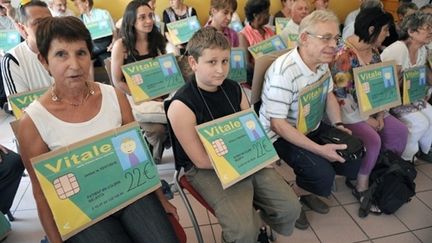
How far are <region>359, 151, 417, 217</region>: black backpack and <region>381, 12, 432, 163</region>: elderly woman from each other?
0.44m

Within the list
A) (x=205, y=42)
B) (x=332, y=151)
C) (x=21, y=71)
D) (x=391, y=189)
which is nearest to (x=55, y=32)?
(x=205, y=42)

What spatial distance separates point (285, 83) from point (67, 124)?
1.13 m

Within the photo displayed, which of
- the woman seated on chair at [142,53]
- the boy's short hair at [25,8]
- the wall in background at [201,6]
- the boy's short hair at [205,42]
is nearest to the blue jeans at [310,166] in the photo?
the boy's short hair at [205,42]

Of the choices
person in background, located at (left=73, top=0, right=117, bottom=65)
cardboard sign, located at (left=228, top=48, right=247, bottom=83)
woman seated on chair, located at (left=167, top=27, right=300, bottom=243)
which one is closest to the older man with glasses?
woman seated on chair, located at (left=167, top=27, right=300, bottom=243)

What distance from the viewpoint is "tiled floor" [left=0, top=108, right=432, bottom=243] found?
194 centimetres

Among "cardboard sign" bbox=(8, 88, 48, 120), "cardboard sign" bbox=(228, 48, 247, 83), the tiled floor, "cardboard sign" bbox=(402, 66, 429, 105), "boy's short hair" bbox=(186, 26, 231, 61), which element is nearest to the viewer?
"boy's short hair" bbox=(186, 26, 231, 61)

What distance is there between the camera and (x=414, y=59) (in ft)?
8.32

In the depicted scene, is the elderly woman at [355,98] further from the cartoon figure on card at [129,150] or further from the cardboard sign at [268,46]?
the cartoon figure on card at [129,150]

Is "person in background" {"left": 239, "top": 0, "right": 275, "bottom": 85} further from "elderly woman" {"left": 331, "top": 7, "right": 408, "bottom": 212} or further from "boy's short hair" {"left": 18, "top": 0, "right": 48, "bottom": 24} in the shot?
"boy's short hair" {"left": 18, "top": 0, "right": 48, "bottom": 24}

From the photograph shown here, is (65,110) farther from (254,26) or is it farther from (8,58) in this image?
(254,26)

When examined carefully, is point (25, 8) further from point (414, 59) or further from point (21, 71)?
point (414, 59)

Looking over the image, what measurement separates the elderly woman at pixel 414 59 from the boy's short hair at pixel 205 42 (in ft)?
5.18

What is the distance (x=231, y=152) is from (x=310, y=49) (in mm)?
835

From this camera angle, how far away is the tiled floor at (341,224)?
1.94 m
